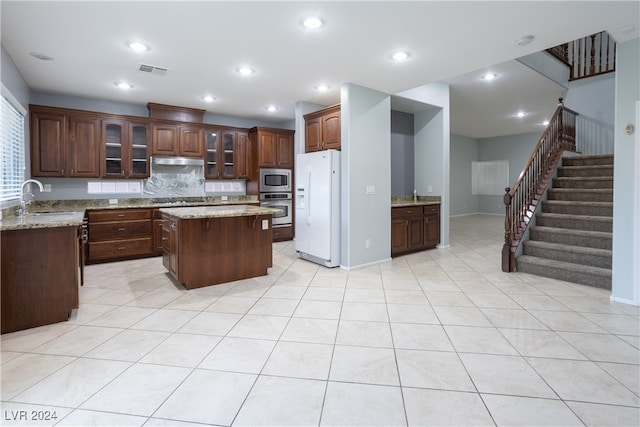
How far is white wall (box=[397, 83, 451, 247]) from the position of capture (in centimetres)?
586

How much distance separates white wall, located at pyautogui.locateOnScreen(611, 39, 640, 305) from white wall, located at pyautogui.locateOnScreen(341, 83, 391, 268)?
2.57 metres

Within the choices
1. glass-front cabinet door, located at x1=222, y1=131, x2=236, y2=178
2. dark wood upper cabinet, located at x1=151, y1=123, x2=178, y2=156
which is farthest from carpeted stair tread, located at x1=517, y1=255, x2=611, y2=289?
dark wood upper cabinet, located at x1=151, y1=123, x2=178, y2=156

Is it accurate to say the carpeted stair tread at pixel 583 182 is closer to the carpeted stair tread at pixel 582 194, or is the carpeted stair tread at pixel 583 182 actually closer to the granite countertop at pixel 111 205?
the carpeted stair tread at pixel 582 194

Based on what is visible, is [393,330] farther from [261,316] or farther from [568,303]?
[568,303]

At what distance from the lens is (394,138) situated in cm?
610

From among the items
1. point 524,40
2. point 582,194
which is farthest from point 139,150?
point 582,194

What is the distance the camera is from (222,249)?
12.6 feet

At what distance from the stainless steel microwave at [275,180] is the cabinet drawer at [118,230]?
2.12 metres

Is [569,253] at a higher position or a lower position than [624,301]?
higher

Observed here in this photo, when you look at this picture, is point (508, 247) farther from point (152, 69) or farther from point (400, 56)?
point (152, 69)

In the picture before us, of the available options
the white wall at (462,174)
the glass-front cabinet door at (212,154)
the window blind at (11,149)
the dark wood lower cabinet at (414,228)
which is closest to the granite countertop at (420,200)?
the dark wood lower cabinet at (414,228)

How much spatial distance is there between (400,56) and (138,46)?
267 cm

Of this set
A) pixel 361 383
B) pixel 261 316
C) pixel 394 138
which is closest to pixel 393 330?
pixel 361 383

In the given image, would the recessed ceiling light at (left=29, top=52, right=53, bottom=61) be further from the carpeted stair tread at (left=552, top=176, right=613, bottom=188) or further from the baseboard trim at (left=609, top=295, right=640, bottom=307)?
the carpeted stair tread at (left=552, top=176, right=613, bottom=188)
